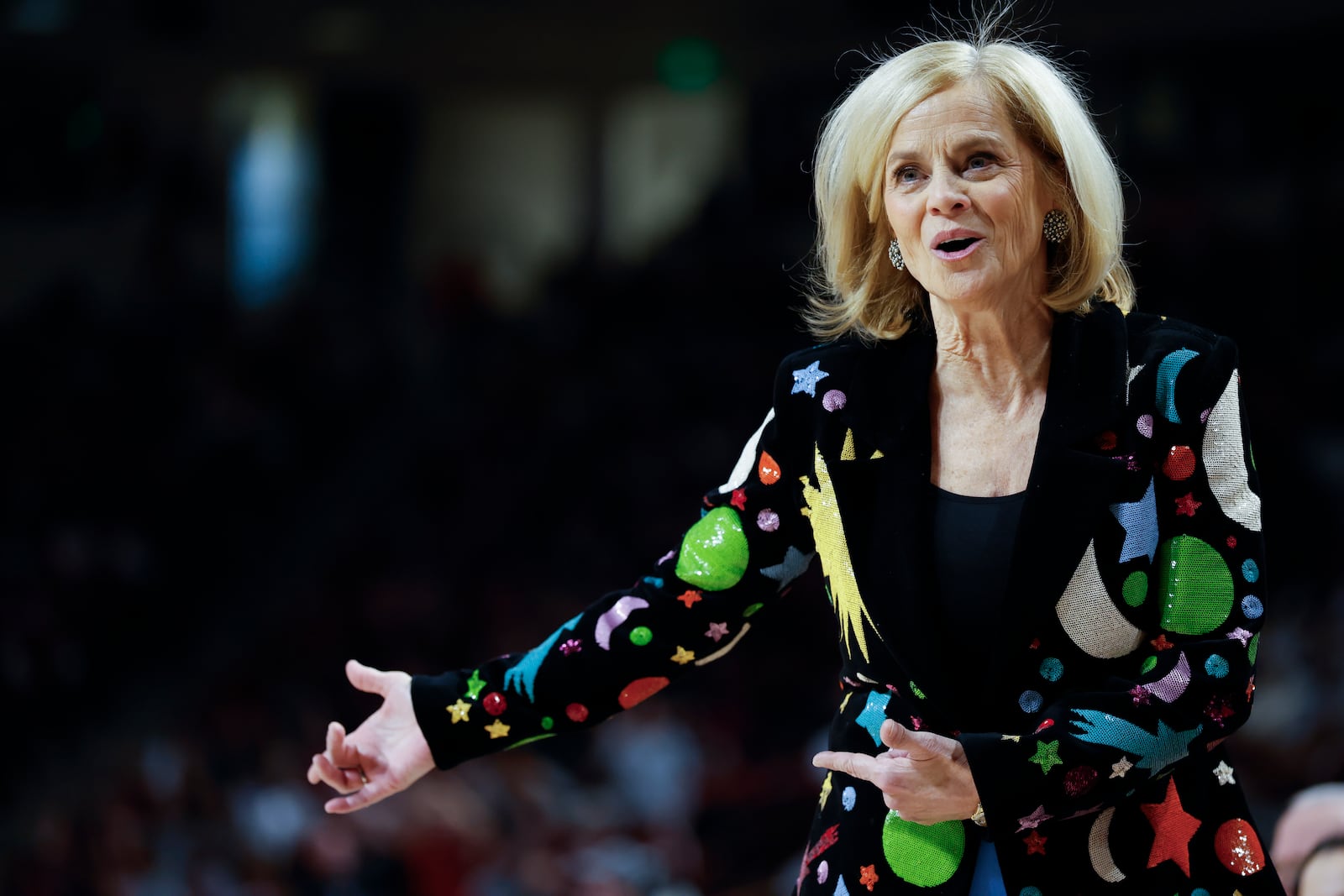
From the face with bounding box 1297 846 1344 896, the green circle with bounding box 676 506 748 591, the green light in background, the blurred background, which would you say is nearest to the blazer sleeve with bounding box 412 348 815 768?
the green circle with bounding box 676 506 748 591

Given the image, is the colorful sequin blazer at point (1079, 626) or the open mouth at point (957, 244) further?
the open mouth at point (957, 244)

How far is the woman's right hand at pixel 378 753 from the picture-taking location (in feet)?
4.95

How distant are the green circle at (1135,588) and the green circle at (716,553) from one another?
381mm

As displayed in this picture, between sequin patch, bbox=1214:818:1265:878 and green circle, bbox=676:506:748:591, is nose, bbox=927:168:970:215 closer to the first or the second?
green circle, bbox=676:506:748:591

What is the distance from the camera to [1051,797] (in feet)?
3.85

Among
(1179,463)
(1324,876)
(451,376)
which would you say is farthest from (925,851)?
(451,376)

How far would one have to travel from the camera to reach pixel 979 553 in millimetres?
1285

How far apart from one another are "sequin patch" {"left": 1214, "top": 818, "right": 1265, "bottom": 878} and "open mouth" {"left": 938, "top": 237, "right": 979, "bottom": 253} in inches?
21.8

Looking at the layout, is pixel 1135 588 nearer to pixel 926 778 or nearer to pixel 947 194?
pixel 926 778

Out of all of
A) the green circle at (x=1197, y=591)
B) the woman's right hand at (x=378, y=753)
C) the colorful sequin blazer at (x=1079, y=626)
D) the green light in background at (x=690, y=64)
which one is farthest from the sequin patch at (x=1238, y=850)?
the green light in background at (x=690, y=64)

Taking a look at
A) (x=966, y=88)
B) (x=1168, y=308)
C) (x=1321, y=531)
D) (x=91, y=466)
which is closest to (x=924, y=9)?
(x=1168, y=308)

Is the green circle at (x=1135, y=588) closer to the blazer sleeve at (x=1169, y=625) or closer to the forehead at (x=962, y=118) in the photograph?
the blazer sleeve at (x=1169, y=625)

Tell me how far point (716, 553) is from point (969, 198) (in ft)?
1.39

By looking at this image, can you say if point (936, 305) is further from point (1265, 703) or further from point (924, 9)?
point (924, 9)
